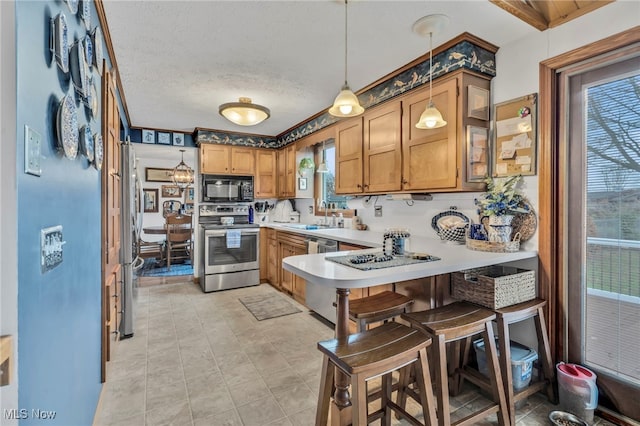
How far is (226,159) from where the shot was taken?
4.73 meters

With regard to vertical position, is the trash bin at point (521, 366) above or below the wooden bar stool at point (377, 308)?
below

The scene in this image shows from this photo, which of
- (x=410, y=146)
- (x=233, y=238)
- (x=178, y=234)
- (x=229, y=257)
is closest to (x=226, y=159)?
(x=233, y=238)

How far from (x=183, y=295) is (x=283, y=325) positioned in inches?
70.8

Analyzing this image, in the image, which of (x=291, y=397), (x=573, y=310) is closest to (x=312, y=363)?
(x=291, y=397)

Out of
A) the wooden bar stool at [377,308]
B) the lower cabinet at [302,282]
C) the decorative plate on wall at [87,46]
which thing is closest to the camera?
the decorative plate on wall at [87,46]

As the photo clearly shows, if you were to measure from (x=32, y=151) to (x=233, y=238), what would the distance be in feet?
12.0

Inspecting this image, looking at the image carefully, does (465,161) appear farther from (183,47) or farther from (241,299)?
(241,299)

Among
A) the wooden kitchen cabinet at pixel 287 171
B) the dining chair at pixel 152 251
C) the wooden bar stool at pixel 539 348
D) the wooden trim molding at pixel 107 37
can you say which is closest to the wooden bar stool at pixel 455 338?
the wooden bar stool at pixel 539 348

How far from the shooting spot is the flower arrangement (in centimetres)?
204

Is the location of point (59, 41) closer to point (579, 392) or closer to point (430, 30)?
point (430, 30)

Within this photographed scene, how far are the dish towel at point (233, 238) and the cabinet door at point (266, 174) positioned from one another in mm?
872

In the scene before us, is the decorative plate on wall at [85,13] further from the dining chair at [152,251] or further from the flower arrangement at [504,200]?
the dining chair at [152,251]

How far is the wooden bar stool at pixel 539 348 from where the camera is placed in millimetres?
1661

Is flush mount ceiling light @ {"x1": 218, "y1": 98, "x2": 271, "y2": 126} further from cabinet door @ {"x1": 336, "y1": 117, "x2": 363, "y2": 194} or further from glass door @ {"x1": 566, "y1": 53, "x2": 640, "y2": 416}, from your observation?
glass door @ {"x1": 566, "y1": 53, "x2": 640, "y2": 416}
